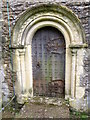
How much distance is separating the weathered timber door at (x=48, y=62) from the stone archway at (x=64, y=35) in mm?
161

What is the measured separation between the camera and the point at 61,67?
10.1 feet

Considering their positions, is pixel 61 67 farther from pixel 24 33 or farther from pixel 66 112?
pixel 24 33

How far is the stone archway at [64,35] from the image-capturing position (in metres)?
2.63

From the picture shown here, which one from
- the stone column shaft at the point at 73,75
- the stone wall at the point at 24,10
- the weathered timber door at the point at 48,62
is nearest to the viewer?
the stone wall at the point at 24,10

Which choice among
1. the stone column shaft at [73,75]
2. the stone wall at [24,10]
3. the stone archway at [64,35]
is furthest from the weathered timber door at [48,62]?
the stone wall at [24,10]

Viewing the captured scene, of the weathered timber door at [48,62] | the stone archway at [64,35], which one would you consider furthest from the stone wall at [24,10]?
the weathered timber door at [48,62]

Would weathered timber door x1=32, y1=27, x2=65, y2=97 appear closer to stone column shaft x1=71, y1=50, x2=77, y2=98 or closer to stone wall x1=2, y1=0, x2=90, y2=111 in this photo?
stone column shaft x1=71, y1=50, x2=77, y2=98

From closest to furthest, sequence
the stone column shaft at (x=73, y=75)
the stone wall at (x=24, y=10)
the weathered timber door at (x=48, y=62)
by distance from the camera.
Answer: the stone wall at (x=24, y=10), the stone column shaft at (x=73, y=75), the weathered timber door at (x=48, y=62)

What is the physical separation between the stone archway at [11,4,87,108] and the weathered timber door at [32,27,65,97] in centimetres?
16

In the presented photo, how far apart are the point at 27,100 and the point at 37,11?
96.8 inches

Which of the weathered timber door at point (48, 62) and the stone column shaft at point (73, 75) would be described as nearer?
the stone column shaft at point (73, 75)

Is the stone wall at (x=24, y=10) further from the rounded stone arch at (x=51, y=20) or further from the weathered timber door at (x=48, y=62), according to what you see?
the weathered timber door at (x=48, y=62)

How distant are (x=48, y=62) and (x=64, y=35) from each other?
0.88 m

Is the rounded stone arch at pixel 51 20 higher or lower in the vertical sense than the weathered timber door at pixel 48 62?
higher
